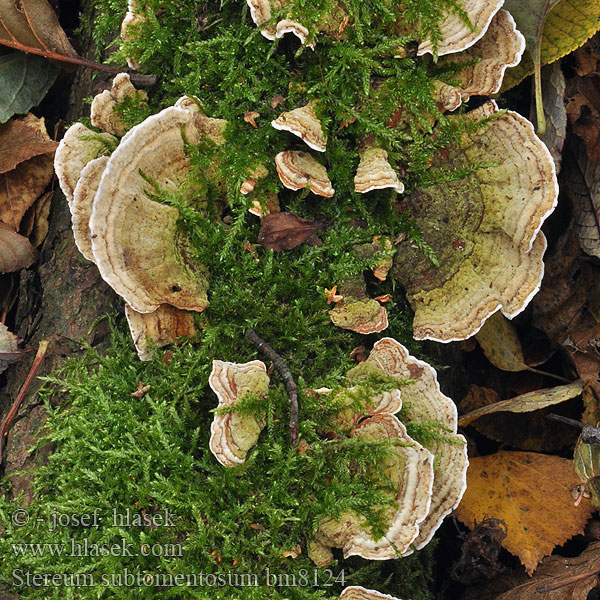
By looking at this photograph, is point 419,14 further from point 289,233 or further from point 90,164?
point 90,164

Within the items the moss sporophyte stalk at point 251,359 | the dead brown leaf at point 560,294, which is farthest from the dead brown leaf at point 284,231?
the dead brown leaf at point 560,294

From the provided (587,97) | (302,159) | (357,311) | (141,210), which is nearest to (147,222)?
(141,210)

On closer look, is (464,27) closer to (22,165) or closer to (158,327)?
(158,327)

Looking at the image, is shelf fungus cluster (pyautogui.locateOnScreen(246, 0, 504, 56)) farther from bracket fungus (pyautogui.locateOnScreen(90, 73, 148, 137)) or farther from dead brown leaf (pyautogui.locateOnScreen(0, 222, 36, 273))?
dead brown leaf (pyautogui.locateOnScreen(0, 222, 36, 273))

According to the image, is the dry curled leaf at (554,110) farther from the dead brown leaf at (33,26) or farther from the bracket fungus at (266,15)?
the dead brown leaf at (33,26)

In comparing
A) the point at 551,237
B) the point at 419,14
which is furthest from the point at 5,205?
the point at 551,237
